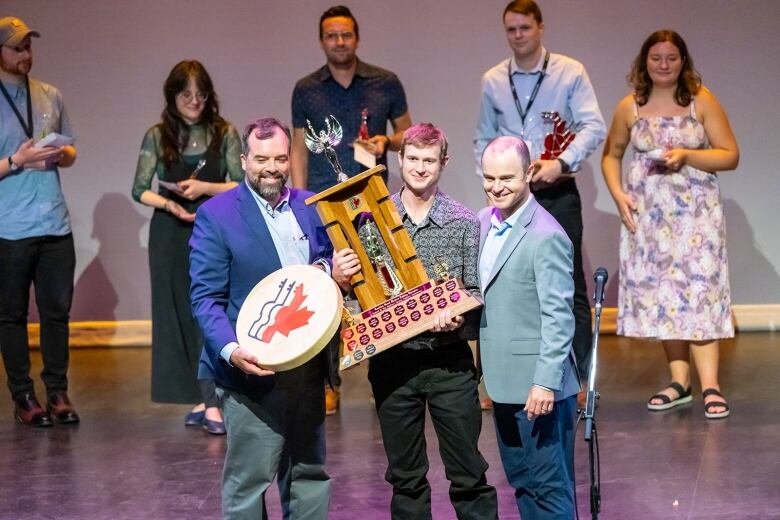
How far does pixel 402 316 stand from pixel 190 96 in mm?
2403

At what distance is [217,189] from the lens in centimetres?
562

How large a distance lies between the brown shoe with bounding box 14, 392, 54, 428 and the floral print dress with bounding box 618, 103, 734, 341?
2857 millimetres

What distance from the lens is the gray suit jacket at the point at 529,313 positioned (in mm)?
3504

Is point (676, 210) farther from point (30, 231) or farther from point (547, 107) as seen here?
point (30, 231)

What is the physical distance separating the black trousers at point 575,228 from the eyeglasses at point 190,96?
157 centimetres

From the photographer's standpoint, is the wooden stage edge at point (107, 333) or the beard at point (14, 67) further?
the wooden stage edge at point (107, 333)

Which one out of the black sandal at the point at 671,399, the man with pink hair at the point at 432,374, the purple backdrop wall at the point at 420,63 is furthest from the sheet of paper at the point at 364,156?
the purple backdrop wall at the point at 420,63

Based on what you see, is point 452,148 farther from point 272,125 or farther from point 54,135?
point 272,125

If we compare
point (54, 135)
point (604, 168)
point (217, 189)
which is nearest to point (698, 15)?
point (604, 168)

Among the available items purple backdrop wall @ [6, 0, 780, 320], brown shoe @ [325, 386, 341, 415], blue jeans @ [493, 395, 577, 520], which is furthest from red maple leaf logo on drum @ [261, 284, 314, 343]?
purple backdrop wall @ [6, 0, 780, 320]

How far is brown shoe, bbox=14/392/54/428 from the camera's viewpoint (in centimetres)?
589

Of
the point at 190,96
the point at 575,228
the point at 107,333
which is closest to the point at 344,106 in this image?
the point at 190,96

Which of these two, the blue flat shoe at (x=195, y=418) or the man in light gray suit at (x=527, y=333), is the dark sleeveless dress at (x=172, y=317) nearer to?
the blue flat shoe at (x=195, y=418)

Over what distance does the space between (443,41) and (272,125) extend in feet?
14.2
